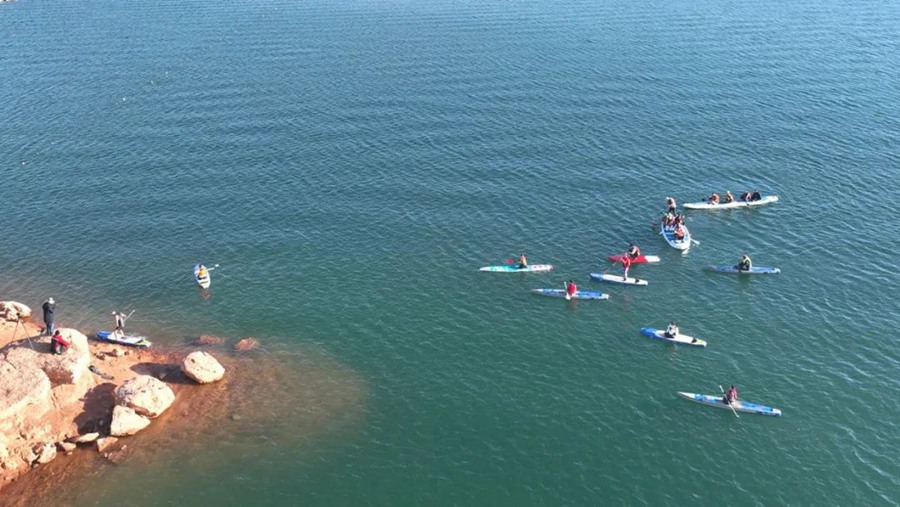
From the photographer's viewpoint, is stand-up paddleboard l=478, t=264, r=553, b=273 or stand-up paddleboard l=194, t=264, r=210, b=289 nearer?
stand-up paddleboard l=194, t=264, r=210, b=289

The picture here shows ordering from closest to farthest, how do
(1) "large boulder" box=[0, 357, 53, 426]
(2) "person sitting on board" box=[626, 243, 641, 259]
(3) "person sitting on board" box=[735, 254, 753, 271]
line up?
(1) "large boulder" box=[0, 357, 53, 426], (3) "person sitting on board" box=[735, 254, 753, 271], (2) "person sitting on board" box=[626, 243, 641, 259]

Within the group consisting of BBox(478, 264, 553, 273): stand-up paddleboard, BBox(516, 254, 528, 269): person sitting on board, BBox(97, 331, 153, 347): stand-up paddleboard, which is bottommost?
BBox(97, 331, 153, 347): stand-up paddleboard

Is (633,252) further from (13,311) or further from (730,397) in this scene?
(13,311)

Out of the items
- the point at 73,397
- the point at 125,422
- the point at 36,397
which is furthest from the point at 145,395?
the point at 36,397

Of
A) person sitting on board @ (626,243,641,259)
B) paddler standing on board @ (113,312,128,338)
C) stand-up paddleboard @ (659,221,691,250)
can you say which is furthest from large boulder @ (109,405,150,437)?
stand-up paddleboard @ (659,221,691,250)

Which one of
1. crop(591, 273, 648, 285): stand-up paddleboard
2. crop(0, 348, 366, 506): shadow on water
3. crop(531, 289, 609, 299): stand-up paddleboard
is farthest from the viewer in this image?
crop(591, 273, 648, 285): stand-up paddleboard

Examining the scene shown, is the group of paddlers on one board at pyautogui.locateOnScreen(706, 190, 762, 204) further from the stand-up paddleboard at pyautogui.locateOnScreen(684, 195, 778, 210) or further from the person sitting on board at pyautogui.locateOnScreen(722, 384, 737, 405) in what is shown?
the person sitting on board at pyautogui.locateOnScreen(722, 384, 737, 405)

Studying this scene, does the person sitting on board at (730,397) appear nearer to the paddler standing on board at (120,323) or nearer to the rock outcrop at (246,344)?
the rock outcrop at (246,344)

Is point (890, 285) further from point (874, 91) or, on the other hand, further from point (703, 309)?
point (874, 91)
